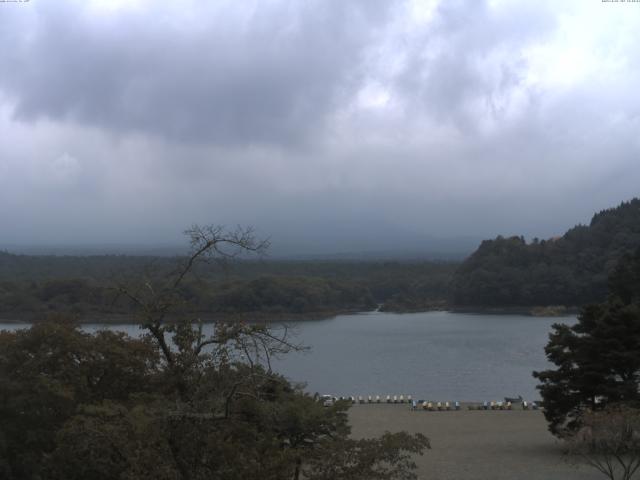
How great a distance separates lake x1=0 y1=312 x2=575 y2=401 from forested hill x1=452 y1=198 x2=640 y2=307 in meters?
6.52

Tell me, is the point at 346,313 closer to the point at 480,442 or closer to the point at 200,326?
the point at 480,442

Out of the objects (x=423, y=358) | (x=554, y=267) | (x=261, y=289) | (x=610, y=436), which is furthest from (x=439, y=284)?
(x=610, y=436)

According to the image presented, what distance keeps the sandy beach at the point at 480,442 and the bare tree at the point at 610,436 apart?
0.72 meters

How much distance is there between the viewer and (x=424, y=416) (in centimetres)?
1934

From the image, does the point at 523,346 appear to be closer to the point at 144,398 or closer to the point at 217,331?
the point at 144,398

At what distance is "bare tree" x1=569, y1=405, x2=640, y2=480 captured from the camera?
32.5ft

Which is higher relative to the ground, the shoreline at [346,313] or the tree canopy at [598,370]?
the tree canopy at [598,370]

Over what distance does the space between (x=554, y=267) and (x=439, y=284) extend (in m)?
11.9

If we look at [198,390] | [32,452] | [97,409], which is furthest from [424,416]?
[198,390]

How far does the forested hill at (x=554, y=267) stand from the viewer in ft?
177

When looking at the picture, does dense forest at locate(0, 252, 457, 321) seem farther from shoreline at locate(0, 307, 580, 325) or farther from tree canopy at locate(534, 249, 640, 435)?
tree canopy at locate(534, 249, 640, 435)

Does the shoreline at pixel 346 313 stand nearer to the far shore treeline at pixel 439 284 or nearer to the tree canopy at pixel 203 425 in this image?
the far shore treeline at pixel 439 284

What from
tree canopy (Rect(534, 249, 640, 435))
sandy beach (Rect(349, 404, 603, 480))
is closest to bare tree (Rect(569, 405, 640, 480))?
sandy beach (Rect(349, 404, 603, 480))

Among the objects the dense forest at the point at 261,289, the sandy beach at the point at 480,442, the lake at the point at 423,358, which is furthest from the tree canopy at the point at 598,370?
the dense forest at the point at 261,289
